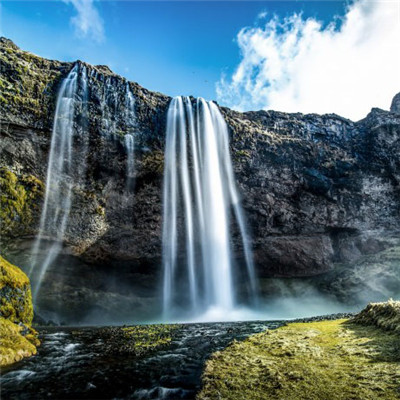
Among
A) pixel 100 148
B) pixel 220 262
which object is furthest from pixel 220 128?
pixel 220 262

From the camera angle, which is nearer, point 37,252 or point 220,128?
point 37,252

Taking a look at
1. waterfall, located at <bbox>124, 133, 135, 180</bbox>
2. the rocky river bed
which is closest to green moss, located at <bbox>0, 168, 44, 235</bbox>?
waterfall, located at <bbox>124, 133, 135, 180</bbox>

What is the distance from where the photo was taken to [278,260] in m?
34.7

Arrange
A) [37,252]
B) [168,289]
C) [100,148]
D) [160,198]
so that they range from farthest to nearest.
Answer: [168,289], [160,198], [100,148], [37,252]

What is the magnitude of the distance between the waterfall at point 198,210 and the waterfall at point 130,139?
12.5ft

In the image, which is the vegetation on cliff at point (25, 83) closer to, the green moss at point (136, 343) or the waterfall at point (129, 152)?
the waterfall at point (129, 152)

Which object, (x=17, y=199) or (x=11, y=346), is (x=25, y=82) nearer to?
(x=17, y=199)

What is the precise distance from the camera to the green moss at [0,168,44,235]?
77.3 feet

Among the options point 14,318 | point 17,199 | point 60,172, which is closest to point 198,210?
point 60,172

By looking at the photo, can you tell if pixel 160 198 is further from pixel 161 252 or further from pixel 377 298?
pixel 377 298

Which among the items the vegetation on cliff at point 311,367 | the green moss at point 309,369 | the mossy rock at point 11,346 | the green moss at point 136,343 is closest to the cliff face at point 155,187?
the green moss at point 136,343

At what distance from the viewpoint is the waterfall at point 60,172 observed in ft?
85.0

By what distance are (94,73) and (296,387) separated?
1279 inches

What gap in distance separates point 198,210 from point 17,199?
18087mm
